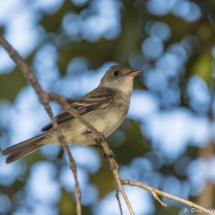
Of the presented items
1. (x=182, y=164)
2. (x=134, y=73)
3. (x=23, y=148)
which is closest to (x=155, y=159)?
(x=182, y=164)

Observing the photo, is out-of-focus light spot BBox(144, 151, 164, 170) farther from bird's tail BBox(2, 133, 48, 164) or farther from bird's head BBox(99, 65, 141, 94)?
bird's tail BBox(2, 133, 48, 164)

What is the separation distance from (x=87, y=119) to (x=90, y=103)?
32 cm

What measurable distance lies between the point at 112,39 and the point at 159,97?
1184mm

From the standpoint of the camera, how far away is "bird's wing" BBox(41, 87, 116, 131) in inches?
177

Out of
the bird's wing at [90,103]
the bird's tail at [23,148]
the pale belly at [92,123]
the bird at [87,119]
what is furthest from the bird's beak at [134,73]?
the bird's tail at [23,148]

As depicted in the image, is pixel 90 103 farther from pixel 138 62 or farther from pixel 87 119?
pixel 138 62

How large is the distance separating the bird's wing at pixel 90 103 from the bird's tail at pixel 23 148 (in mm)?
197

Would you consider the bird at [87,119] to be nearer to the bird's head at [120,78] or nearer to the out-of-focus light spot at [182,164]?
the bird's head at [120,78]

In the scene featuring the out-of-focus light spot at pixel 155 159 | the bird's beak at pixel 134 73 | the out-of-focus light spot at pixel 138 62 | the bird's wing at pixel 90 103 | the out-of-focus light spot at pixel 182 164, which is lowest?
the out-of-focus light spot at pixel 182 164

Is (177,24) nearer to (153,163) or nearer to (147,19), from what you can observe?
(147,19)

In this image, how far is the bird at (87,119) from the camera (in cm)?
445

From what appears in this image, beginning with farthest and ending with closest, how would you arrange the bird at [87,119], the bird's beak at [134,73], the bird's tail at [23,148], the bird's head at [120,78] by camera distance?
1. the bird's head at [120,78]
2. the bird's beak at [134,73]
3. the bird at [87,119]
4. the bird's tail at [23,148]

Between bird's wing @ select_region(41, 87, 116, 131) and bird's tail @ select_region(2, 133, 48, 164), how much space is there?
20 cm

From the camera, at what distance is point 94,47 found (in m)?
5.20
